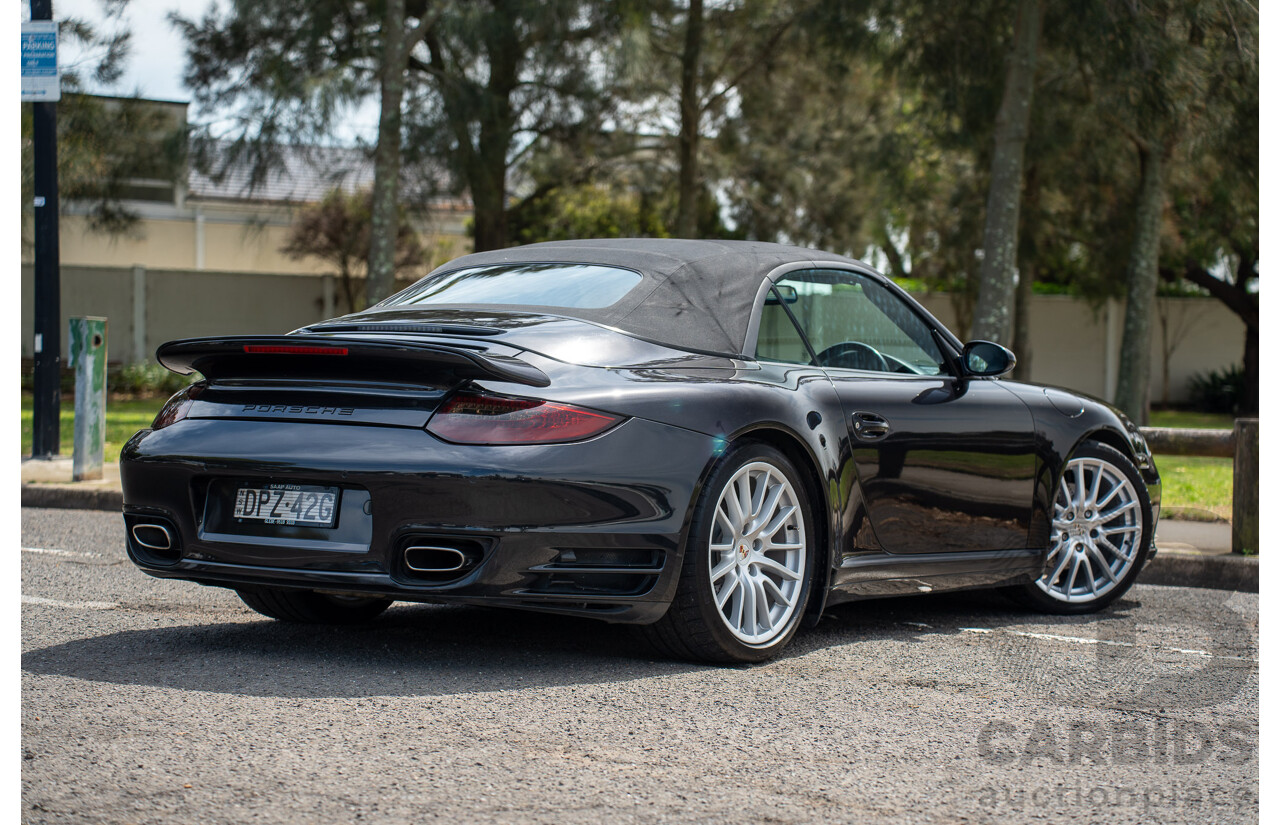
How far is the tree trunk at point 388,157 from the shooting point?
50.4 feet

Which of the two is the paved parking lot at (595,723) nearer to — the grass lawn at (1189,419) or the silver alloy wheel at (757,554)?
the silver alloy wheel at (757,554)

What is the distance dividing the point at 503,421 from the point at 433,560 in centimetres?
47

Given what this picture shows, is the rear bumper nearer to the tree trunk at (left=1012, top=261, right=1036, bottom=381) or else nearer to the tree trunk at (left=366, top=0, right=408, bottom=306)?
the tree trunk at (left=366, top=0, right=408, bottom=306)

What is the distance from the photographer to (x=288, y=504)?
410cm

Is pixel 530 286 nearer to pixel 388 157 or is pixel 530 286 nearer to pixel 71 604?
pixel 71 604

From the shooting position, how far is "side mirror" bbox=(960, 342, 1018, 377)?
18.2 ft

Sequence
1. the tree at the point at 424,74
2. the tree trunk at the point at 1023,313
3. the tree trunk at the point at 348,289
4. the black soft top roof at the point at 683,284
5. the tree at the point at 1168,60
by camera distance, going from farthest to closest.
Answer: the tree trunk at the point at 348,289 → the tree trunk at the point at 1023,313 → the tree at the point at 424,74 → the tree at the point at 1168,60 → the black soft top roof at the point at 683,284

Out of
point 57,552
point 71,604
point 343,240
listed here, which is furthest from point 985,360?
point 343,240

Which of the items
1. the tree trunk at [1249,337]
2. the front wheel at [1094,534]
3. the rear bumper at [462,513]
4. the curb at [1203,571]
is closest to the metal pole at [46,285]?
the rear bumper at [462,513]

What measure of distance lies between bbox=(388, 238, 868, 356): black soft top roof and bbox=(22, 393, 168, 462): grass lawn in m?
6.87

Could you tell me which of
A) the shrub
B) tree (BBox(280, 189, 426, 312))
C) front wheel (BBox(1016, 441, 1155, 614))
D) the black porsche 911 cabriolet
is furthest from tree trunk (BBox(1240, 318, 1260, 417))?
the black porsche 911 cabriolet

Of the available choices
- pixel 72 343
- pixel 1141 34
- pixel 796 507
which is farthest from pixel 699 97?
pixel 796 507

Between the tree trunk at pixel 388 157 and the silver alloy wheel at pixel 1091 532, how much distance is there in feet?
35.1

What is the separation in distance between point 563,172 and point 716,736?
1791 centimetres
